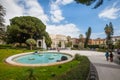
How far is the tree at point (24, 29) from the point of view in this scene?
5716 cm

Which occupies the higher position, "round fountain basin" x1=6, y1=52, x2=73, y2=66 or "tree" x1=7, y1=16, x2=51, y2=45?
"tree" x1=7, y1=16, x2=51, y2=45

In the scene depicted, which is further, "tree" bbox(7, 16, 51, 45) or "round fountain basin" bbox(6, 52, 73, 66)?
"tree" bbox(7, 16, 51, 45)

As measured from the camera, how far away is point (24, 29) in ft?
188

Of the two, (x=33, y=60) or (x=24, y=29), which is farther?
(x=24, y=29)

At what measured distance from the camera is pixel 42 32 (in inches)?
2435

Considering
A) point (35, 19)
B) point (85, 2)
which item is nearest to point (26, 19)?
point (35, 19)

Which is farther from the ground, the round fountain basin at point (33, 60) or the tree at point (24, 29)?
the tree at point (24, 29)

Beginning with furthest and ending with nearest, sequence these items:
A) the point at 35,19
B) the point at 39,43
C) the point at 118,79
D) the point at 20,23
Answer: the point at 39,43, the point at 35,19, the point at 20,23, the point at 118,79

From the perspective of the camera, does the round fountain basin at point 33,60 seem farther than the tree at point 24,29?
No

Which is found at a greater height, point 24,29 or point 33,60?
point 24,29

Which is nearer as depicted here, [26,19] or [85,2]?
[85,2]

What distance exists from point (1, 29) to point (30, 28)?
1156cm

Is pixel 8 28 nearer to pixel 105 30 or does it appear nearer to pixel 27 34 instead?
pixel 27 34

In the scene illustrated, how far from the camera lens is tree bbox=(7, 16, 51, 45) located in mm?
57156
